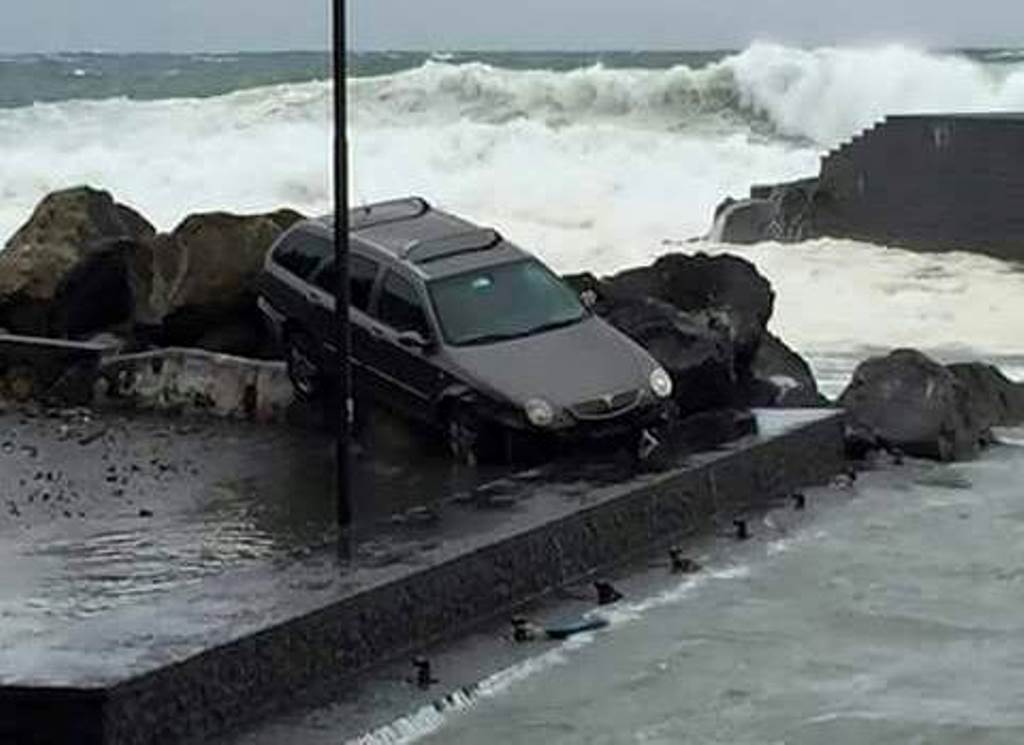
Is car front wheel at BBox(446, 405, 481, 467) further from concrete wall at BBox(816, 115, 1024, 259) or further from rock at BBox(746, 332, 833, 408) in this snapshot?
concrete wall at BBox(816, 115, 1024, 259)

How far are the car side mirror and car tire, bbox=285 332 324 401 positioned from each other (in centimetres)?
146

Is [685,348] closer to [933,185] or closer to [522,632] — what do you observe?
[522,632]

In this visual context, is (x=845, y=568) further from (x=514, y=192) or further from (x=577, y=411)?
(x=514, y=192)

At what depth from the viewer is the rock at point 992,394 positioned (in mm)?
19391

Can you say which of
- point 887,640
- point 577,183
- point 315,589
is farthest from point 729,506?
point 577,183

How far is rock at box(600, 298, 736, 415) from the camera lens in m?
16.9

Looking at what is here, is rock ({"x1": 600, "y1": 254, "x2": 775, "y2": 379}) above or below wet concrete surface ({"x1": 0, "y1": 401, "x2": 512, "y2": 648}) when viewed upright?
above

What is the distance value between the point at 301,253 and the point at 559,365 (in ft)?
9.54

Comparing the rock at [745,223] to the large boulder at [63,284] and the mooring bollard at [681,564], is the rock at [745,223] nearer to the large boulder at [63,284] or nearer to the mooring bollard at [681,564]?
the large boulder at [63,284]

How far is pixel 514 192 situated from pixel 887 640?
36949mm

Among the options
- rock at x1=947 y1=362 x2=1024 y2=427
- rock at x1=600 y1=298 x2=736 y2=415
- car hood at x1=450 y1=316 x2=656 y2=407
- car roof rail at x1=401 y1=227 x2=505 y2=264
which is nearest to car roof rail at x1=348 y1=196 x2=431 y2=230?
car roof rail at x1=401 y1=227 x2=505 y2=264

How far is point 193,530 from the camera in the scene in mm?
13359

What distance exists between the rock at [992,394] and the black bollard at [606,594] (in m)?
7.18

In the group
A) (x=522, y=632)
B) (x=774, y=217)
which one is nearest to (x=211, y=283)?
(x=522, y=632)
